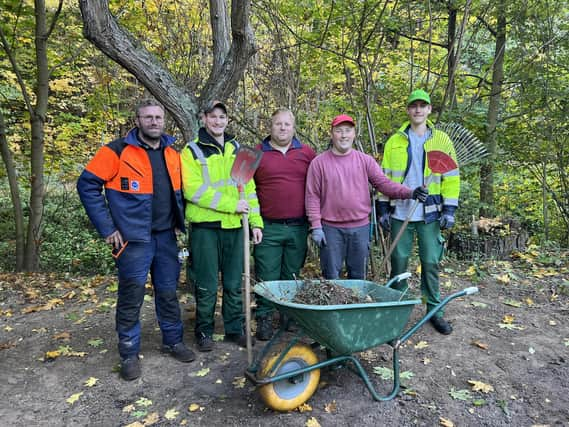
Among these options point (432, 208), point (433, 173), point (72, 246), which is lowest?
point (72, 246)

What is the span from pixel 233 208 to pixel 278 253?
619 millimetres

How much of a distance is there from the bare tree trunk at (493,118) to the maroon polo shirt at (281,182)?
13.0 ft

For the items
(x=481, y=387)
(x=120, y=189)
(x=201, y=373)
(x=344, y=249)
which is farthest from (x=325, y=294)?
(x=120, y=189)

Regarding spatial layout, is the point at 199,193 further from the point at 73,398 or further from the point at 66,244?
the point at 66,244

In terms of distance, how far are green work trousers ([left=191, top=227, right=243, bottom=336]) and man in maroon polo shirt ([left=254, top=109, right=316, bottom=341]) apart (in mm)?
217

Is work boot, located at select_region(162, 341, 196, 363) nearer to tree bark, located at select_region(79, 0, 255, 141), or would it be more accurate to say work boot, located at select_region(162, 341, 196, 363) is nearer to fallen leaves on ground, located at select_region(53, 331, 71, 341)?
fallen leaves on ground, located at select_region(53, 331, 71, 341)

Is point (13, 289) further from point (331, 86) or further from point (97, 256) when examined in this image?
point (331, 86)

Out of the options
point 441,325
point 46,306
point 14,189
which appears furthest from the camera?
point 14,189

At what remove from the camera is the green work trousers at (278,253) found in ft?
11.4

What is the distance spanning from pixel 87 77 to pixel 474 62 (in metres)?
6.94

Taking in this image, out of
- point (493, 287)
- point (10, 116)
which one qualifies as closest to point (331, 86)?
point (493, 287)

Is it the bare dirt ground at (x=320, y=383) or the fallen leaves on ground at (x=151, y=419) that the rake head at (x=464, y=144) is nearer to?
the bare dirt ground at (x=320, y=383)

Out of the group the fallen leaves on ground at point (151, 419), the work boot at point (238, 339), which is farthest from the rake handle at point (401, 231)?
the fallen leaves on ground at point (151, 419)

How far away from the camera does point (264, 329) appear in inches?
141
